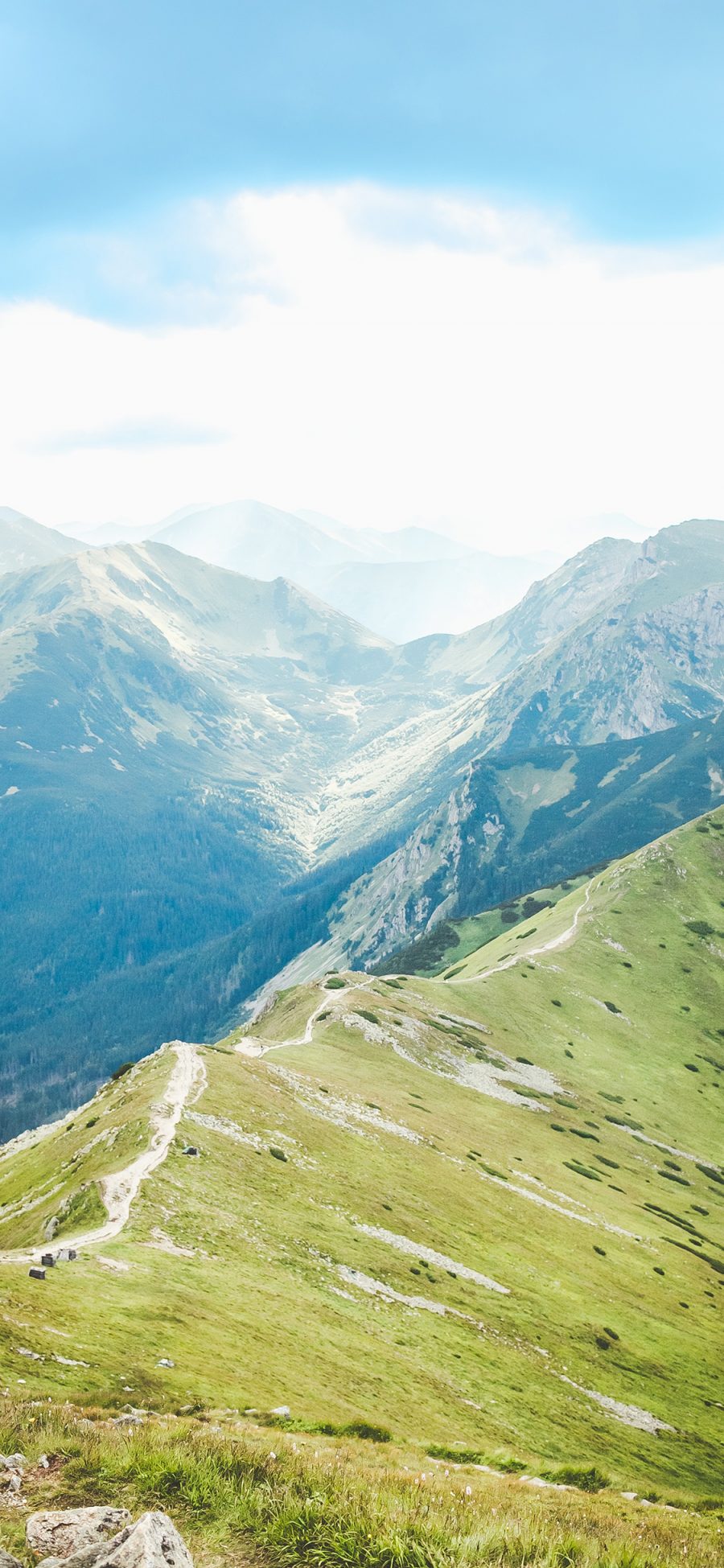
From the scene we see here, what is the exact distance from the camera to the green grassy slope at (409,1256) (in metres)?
36.3

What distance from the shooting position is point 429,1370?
43938 millimetres

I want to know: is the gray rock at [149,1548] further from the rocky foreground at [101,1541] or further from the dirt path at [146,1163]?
the dirt path at [146,1163]

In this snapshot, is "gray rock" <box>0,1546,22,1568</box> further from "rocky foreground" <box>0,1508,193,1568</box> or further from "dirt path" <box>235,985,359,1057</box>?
"dirt path" <box>235,985,359,1057</box>

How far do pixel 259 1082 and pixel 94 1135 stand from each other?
1638 centimetres

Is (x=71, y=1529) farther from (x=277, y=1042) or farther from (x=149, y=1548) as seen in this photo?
(x=277, y=1042)

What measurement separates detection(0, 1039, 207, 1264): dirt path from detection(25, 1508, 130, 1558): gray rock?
30331 millimetres

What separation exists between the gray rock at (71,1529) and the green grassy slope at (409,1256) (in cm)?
1221

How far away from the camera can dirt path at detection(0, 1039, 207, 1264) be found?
47062mm

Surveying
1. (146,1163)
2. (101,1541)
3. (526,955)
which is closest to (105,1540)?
(101,1541)

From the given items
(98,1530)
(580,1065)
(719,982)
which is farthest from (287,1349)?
(719,982)

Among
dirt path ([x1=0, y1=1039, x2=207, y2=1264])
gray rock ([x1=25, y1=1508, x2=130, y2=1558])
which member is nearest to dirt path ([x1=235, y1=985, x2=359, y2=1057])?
dirt path ([x1=0, y1=1039, x2=207, y2=1264])

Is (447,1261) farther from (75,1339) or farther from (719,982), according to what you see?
(719,982)

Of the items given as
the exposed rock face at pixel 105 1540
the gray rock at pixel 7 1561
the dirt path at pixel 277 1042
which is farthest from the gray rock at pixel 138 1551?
the dirt path at pixel 277 1042

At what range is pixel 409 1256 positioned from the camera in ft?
189
